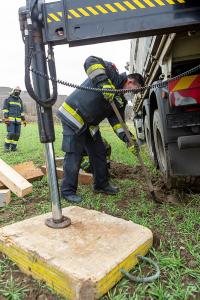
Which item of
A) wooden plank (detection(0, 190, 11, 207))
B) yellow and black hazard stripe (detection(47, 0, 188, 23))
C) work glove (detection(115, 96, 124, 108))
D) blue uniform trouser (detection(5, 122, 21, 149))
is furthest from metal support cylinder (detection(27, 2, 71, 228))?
blue uniform trouser (detection(5, 122, 21, 149))

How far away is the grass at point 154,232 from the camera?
1.78 metres

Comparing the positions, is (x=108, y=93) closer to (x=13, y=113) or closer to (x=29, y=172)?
(x=29, y=172)

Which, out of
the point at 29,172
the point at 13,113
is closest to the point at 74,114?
the point at 29,172

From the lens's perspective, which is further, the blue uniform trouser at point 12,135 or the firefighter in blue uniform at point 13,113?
the firefighter in blue uniform at point 13,113

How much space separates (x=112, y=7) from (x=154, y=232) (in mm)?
1673

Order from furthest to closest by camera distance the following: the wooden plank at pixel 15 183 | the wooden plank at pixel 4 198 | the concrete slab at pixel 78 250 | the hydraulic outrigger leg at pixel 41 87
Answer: the wooden plank at pixel 15 183
the wooden plank at pixel 4 198
the hydraulic outrigger leg at pixel 41 87
the concrete slab at pixel 78 250

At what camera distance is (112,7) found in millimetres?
1950

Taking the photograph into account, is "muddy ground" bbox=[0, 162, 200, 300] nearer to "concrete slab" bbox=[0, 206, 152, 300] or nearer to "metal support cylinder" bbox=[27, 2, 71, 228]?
"concrete slab" bbox=[0, 206, 152, 300]

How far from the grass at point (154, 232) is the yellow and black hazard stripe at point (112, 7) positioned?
160cm

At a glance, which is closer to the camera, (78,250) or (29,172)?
(78,250)

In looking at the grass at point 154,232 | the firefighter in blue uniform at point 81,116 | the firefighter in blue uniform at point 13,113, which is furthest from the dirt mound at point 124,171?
the firefighter in blue uniform at point 13,113

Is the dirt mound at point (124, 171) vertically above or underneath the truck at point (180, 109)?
underneath

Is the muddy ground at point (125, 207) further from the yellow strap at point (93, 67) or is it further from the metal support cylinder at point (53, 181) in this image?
the yellow strap at point (93, 67)

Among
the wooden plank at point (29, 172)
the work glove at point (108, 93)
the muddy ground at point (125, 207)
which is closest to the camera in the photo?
the muddy ground at point (125, 207)
